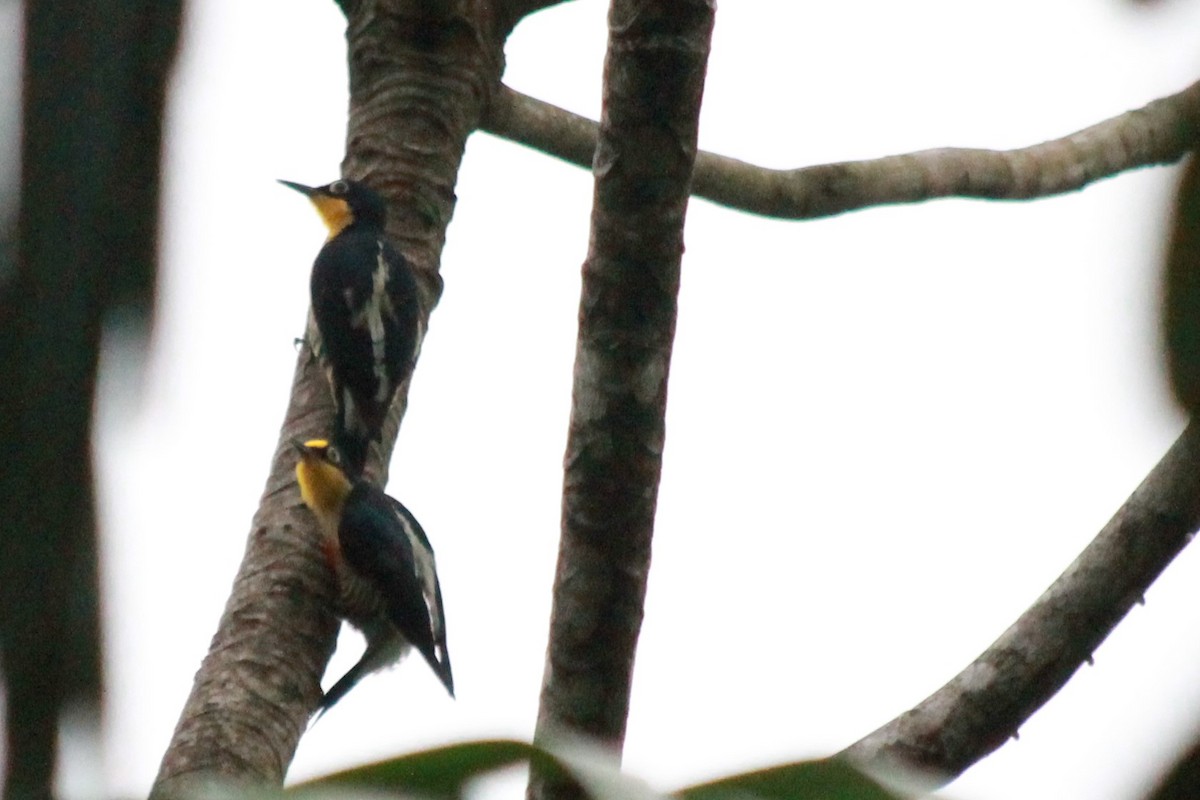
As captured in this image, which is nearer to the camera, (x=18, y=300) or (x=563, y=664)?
(x=18, y=300)

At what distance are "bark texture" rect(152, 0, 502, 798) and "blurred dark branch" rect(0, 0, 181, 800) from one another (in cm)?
280

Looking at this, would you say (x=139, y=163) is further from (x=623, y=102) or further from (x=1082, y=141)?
(x=1082, y=141)

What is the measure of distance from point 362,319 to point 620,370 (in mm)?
2341

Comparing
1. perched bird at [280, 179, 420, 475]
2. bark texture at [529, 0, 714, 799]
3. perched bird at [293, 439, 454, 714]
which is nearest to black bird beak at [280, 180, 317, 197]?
perched bird at [280, 179, 420, 475]

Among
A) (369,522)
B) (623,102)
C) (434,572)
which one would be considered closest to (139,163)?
(623,102)

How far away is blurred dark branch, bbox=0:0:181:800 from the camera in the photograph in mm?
494

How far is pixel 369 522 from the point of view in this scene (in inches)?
164

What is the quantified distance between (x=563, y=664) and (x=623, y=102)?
3.12ft

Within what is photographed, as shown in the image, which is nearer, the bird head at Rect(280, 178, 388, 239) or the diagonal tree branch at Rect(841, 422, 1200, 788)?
the diagonal tree branch at Rect(841, 422, 1200, 788)

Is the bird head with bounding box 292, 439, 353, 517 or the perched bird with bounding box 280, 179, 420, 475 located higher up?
the perched bird with bounding box 280, 179, 420, 475

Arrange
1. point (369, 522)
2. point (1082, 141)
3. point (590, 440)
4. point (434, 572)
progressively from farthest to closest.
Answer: point (1082, 141) < point (434, 572) < point (369, 522) < point (590, 440)

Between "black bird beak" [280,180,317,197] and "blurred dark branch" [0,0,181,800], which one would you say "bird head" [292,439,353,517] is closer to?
"black bird beak" [280,180,317,197]

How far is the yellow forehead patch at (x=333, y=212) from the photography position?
17.7ft

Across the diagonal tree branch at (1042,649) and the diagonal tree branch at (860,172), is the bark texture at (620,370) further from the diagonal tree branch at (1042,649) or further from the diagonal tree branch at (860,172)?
the diagonal tree branch at (860,172)
